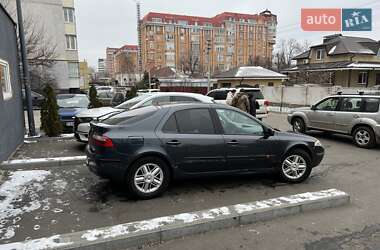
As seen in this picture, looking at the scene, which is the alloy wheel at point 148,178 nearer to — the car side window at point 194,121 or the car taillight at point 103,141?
the car taillight at point 103,141

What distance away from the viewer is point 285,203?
417 centimetres

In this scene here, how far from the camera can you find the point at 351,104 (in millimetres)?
9102

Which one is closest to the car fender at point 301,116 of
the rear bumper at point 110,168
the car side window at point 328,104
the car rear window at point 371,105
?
the car side window at point 328,104

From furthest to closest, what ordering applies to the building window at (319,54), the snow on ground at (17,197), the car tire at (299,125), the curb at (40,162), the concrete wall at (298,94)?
the building window at (319,54) → the concrete wall at (298,94) → the car tire at (299,125) → the curb at (40,162) → the snow on ground at (17,197)

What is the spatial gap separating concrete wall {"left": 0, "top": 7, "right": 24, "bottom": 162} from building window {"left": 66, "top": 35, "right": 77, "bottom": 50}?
2918cm

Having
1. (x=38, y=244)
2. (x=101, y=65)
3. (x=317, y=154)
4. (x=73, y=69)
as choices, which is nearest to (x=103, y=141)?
(x=38, y=244)

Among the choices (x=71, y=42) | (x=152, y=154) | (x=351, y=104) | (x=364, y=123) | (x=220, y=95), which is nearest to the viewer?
(x=152, y=154)

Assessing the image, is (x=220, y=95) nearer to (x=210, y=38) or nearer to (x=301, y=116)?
(x=301, y=116)

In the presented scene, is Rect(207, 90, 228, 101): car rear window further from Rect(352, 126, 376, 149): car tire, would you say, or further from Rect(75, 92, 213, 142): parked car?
Rect(352, 126, 376, 149): car tire

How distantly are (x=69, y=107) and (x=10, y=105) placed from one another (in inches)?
155

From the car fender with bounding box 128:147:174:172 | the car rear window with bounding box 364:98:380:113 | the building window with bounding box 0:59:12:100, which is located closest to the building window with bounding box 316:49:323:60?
the car rear window with bounding box 364:98:380:113

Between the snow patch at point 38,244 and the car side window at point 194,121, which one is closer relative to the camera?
the snow patch at point 38,244

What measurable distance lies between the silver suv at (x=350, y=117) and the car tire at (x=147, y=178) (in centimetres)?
686

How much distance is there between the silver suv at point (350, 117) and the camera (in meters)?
8.44
